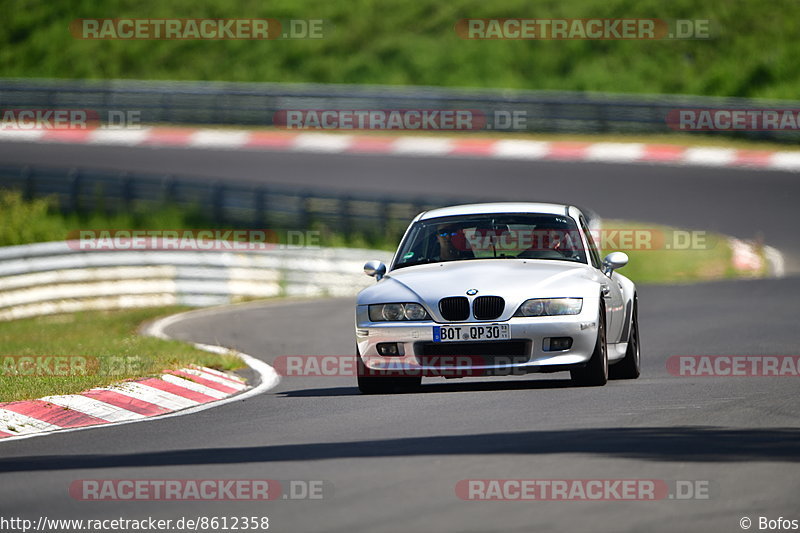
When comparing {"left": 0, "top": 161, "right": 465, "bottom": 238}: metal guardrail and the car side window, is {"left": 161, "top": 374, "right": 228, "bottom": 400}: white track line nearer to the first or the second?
the car side window

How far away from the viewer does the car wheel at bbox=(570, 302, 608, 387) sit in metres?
10.3

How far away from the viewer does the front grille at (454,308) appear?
33.2ft

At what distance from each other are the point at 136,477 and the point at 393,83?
113 ft

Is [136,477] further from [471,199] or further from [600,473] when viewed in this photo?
[471,199]

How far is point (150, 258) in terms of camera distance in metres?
21.5

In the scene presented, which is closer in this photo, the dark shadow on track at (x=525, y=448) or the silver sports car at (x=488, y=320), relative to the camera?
the dark shadow on track at (x=525, y=448)

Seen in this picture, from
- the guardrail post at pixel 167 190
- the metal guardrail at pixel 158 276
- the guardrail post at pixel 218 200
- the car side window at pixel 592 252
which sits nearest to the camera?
the car side window at pixel 592 252

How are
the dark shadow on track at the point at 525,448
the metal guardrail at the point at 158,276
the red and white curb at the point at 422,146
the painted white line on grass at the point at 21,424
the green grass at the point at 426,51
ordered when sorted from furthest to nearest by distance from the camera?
1. the green grass at the point at 426,51
2. the red and white curb at the point at 422,146
3. the metal guardrail at the point at 158,276
4. the painted white line on grass at the point at 21,424
5. the dark shadow on track at the point at 525,448

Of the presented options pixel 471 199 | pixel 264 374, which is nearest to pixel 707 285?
pixel 471 199

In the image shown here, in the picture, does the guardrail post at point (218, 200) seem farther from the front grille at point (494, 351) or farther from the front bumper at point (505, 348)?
the front grille at point (494, 351)

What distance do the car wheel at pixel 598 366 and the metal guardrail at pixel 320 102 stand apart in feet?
75.0

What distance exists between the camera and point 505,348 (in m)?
10.1

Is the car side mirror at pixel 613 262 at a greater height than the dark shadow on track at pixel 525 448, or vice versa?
the car side mirror at pixel 613 262

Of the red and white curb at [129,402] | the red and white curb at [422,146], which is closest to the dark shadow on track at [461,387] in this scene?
the red and white curb at [129,402]
